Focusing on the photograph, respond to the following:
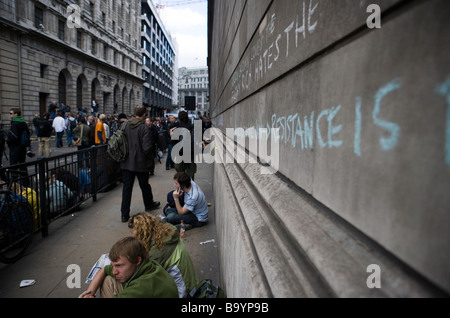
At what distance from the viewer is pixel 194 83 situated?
142 metres

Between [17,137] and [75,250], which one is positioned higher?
[17,137]

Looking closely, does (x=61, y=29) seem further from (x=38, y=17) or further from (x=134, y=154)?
(x=134, y=154)

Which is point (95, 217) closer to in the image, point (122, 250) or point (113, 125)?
point (122, 250)

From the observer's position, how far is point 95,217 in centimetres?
579

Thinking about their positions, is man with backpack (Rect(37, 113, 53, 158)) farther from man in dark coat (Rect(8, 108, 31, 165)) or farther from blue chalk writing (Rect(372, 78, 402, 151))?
blue chalk writing (Rect(372, 78, 402, 151))

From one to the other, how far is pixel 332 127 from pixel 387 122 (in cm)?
34

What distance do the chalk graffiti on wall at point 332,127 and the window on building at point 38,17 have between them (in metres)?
30.5

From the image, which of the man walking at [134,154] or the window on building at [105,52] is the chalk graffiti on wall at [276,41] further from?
the window on building at [105,52]

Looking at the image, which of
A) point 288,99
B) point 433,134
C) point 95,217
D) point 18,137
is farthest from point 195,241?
point 18,137

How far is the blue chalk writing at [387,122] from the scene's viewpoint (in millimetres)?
706

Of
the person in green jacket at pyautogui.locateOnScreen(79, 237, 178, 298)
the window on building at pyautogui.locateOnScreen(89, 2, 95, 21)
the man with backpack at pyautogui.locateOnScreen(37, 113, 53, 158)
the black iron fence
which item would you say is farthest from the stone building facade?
the window on building at pyautogui.locateOnScreen(89, 2, 95, 21)

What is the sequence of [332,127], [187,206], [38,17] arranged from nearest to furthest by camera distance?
[332,127] < [187,206] < [38,17]

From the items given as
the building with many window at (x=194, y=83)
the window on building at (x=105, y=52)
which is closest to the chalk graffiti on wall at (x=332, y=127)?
the window on building at (x=105, y=52)

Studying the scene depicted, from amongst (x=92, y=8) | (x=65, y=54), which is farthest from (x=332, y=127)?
(x=92, y=8)
